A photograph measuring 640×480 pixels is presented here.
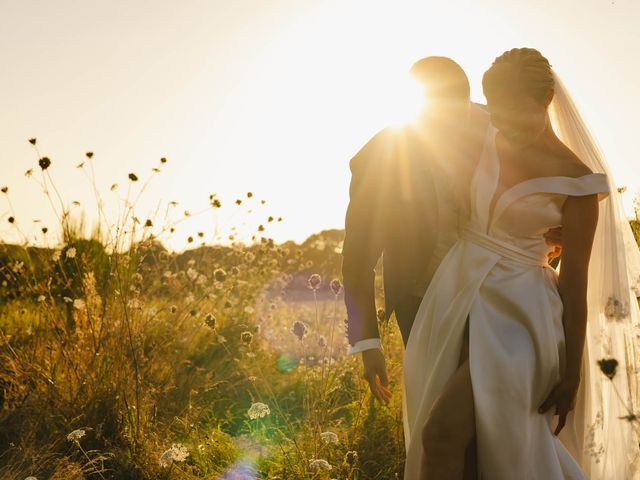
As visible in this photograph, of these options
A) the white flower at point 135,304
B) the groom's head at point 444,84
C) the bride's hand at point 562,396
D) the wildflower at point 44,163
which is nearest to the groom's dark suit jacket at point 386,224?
the groom's head at point 444,84

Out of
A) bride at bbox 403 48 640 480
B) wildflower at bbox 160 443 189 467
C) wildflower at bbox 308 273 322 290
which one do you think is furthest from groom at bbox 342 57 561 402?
wildflower at bbox 308 273 322 290

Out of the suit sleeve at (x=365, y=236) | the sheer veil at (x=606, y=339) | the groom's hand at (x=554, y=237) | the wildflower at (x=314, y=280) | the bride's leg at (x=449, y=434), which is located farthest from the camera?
the wildflower at (x=314, y=280)

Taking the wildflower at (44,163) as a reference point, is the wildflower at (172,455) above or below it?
below

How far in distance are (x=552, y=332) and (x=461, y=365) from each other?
0.35 m

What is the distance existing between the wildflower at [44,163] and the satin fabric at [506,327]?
3.24 m

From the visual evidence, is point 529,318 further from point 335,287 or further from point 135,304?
point 135,304

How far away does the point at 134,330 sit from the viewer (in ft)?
15.7

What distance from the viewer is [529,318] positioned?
2551 mm

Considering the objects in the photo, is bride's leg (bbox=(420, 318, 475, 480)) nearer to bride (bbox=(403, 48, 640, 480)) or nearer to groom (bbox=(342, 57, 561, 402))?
bride (bbox=(403, 48, 640, 480))

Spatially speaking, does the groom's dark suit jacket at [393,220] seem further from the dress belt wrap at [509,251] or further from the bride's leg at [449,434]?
the bride's leg at [449,434]

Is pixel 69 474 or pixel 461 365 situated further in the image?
pixel 69 474

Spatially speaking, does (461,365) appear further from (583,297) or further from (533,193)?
(533,193)

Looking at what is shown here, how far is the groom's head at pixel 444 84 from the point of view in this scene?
312 cm

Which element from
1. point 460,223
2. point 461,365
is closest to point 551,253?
point 460,223
